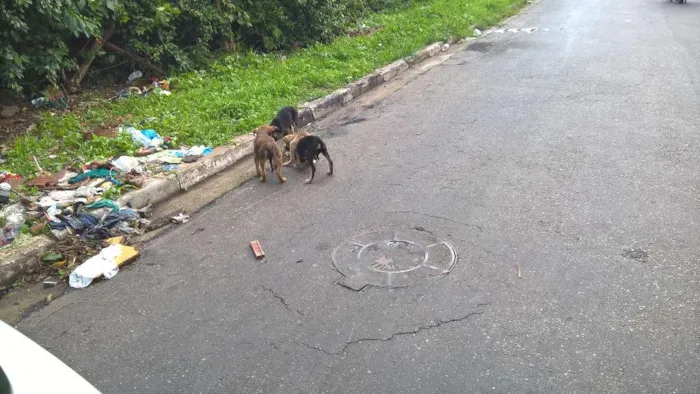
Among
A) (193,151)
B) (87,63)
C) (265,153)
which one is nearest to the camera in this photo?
(265,153)

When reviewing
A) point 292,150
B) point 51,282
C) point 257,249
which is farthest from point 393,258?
point 51,282

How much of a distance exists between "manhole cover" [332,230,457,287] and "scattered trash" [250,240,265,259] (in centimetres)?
61

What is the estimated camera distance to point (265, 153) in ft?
20.6

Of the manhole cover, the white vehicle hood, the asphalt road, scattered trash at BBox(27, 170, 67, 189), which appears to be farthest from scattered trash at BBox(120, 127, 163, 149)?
the white vehicle hood

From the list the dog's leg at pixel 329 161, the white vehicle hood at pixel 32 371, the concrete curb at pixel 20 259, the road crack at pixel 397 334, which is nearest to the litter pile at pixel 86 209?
the concrete curb at pixel 20 259

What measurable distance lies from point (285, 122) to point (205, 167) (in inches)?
49.6

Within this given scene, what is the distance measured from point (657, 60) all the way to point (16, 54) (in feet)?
34.9

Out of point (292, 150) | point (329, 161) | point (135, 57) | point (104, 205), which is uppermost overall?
point (135, 57)

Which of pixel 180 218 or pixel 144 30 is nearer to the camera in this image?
pixel 180 218

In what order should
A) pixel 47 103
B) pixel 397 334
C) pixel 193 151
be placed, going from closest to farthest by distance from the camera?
pixel 397 334
pixel 193 151
pixel 47 103

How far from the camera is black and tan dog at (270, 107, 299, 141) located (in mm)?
7180

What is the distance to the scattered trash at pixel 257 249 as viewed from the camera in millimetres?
4805

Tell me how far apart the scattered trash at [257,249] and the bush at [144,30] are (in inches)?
179

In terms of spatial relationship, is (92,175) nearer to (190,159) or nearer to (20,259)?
(190,159)
